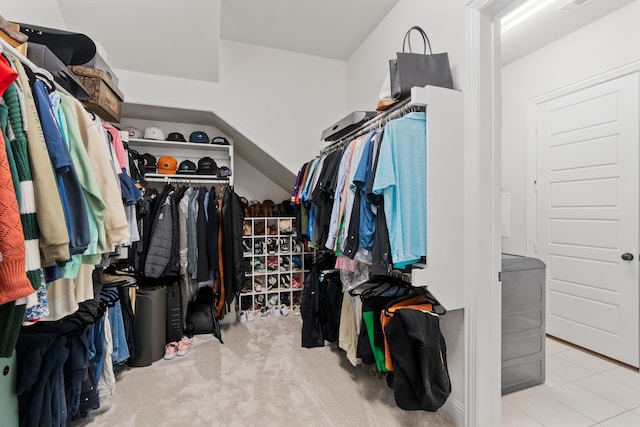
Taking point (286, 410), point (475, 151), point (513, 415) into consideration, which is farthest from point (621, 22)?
point (286, 410)

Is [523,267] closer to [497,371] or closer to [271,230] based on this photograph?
[497,371]

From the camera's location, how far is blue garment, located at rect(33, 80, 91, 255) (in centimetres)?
88

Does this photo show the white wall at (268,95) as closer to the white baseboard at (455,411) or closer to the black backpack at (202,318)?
the black backpack at (202,318)

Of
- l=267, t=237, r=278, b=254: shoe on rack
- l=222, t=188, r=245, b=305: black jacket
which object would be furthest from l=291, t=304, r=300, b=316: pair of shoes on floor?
l=222, t=188, r=245, b=305: black jacket

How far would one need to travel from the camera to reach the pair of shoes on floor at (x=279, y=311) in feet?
10.4

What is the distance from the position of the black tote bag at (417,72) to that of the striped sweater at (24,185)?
1517 mm

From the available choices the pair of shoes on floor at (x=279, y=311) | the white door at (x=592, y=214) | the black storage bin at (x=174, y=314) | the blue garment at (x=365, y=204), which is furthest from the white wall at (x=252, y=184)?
the white door at (x=592, y=214)

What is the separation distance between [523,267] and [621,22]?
2.09 m

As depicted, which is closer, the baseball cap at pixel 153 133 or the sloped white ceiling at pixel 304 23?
the sloped white ceiling at pixel 304 23

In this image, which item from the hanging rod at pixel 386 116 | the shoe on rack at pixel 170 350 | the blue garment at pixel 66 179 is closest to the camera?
the blue garment at pixel 66 179

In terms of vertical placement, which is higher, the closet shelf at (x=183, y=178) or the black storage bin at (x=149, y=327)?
the closet shelf at (x=183, y=178)

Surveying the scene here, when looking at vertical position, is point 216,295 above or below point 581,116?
below

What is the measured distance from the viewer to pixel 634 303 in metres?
2.22

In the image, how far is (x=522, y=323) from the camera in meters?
1.94
